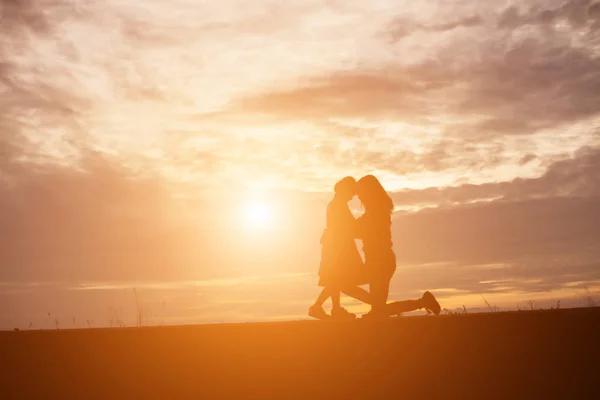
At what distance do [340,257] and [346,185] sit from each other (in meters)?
1.58

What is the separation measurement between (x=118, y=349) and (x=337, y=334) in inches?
131

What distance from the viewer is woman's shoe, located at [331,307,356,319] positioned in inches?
616

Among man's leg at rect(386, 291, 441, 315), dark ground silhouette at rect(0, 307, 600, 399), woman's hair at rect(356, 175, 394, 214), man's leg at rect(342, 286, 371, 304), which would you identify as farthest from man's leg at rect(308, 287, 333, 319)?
dark ground silhouette at rect(0, 307, 600, 399)

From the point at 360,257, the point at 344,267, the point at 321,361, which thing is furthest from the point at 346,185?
the point at 321,361

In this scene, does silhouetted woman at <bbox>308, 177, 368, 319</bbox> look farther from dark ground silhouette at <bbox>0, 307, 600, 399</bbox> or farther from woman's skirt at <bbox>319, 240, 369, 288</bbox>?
dark ground silhouette at <bbox>0, 307, 600, 399</bbox>

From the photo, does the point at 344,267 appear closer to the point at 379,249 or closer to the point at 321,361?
the point at 379,249

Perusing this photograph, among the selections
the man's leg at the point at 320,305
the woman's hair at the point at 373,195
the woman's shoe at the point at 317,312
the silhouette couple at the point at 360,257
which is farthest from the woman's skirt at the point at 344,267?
→ the woman's hair at the point at 373,195

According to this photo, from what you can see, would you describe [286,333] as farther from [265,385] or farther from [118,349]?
[118,349]

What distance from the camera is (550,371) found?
389 inches

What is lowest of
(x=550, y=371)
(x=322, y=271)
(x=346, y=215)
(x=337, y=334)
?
(x=550, y=371)

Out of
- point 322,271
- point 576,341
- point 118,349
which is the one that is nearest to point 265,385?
point 118,349

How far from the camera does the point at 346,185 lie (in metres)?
15.7

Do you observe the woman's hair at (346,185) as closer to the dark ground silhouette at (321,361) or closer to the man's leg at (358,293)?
the man's leg at (358,293)

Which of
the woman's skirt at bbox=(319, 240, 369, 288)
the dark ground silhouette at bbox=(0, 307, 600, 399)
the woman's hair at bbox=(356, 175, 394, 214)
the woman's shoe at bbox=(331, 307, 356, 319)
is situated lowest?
the dark ground silhouette at bbox=(0, 307, 600, 399)
